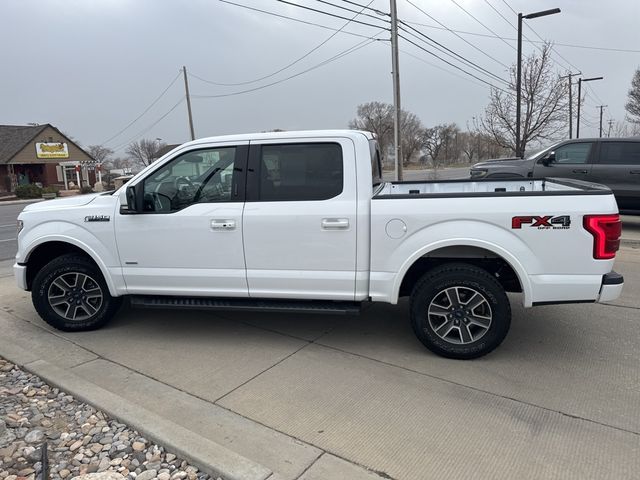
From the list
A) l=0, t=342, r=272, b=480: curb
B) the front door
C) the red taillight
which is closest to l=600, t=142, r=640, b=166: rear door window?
the red taillight

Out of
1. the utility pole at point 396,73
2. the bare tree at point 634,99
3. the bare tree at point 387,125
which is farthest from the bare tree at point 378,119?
the utility pole at point 396,73

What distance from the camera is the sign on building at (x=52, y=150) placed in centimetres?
4547

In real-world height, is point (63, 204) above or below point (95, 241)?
above

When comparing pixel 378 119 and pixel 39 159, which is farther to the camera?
pixel 378 119

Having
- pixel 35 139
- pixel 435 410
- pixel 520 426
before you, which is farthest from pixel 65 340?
pixel 35 139

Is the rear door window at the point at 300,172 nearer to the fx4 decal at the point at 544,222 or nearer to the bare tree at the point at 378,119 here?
the fx4 decal at the point at 544,222

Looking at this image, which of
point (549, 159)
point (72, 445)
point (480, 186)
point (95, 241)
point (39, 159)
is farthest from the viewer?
point (39, 159)

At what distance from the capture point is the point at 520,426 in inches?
121

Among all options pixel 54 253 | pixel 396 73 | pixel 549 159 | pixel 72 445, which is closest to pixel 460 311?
pixel 72 445

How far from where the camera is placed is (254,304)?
4.42 m

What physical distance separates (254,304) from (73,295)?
192 centimetres

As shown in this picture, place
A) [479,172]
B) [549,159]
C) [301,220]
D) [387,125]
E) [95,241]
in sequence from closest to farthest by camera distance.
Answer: [301,220], [95,241], [549,159], [479,172], [387,125]

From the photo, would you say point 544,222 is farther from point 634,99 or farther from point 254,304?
point 634,99

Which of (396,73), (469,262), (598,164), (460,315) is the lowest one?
(460,315)
